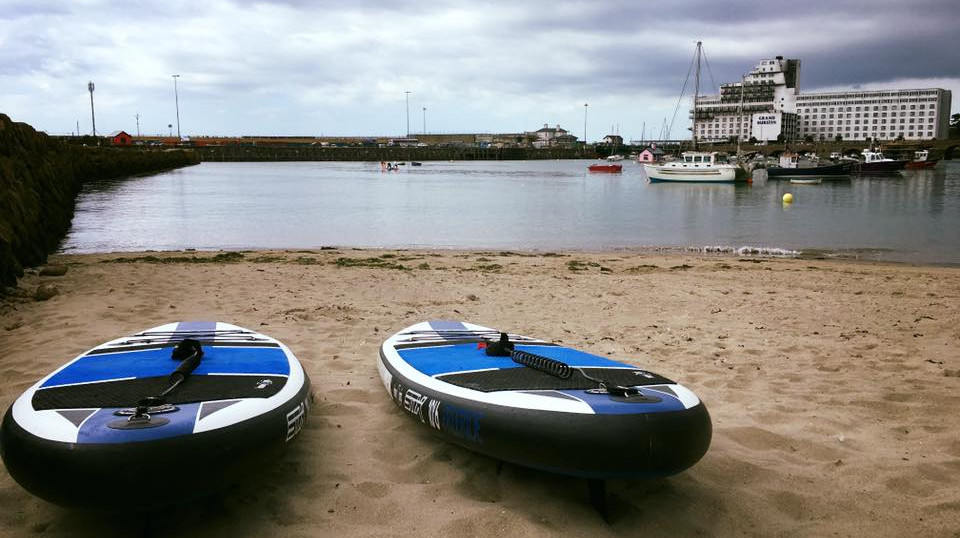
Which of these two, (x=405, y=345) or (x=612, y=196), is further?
(x=612, y=196)

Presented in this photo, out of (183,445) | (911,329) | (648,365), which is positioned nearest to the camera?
(183,445)

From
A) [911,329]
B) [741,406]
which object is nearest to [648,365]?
[741,406]

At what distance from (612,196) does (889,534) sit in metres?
37.5

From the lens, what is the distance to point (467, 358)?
4.07 metres

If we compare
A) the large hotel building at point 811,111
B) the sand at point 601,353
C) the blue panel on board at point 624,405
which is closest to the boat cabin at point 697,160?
the sand at point 601,353

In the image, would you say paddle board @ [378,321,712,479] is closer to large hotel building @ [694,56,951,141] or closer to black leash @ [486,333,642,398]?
black leash @ [486,333,642,398]

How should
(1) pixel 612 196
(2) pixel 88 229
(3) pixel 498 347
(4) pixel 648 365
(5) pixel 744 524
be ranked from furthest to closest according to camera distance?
(1) pixel 612 196, (2) pixel 88 229, (4) pixel 648 365, (3) pixel 498 347, (5) pixel 744 524

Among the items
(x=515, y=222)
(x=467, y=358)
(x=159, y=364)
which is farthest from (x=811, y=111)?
(x=159, y=364)

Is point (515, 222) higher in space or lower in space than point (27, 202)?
lower

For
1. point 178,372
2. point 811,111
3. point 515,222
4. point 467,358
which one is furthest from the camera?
point 811,111

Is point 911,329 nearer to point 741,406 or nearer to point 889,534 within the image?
point 741,406

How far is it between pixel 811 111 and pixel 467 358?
200 metres

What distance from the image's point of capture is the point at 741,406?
443 centimetres

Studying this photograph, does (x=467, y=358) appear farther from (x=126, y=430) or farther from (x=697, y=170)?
(x=697, y=170)
